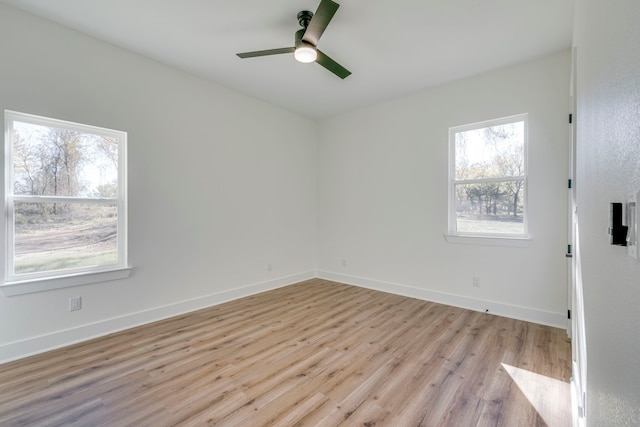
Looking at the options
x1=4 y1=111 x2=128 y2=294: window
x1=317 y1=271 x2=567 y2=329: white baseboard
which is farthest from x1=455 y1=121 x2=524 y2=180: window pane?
x1=4 y1=111 x2=128 y2=294: window

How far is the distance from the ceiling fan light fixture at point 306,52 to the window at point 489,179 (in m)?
2.18

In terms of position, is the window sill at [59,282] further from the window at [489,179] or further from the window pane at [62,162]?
the window at [489,179]

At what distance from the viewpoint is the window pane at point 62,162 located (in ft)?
8.13

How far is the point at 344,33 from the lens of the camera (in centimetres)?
267

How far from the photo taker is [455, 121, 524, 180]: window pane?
130 inches

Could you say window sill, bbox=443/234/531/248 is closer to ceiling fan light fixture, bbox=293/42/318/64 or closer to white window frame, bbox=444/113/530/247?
white window frame, bbox=444/113/530/247

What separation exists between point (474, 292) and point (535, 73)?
2.56m

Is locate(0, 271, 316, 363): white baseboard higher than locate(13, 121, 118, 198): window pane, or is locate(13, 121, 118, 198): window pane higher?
locate(13, 121, 118, 198): window pane

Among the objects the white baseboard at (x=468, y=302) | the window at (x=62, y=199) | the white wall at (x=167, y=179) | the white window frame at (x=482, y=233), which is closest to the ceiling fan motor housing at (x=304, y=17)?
the white wall at (x=167, y=179)

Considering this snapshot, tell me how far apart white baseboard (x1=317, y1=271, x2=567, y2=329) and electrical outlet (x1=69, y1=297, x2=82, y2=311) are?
3395 mm

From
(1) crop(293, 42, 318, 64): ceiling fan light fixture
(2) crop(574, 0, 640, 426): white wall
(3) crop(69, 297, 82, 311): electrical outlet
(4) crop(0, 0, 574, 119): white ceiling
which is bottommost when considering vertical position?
(3) crop(69, 297, 82, 311): electrical outlet

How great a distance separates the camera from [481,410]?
1.81 meters

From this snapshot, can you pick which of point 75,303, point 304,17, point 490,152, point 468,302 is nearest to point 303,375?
point 75,303

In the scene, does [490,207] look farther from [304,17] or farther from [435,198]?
[304,17]
